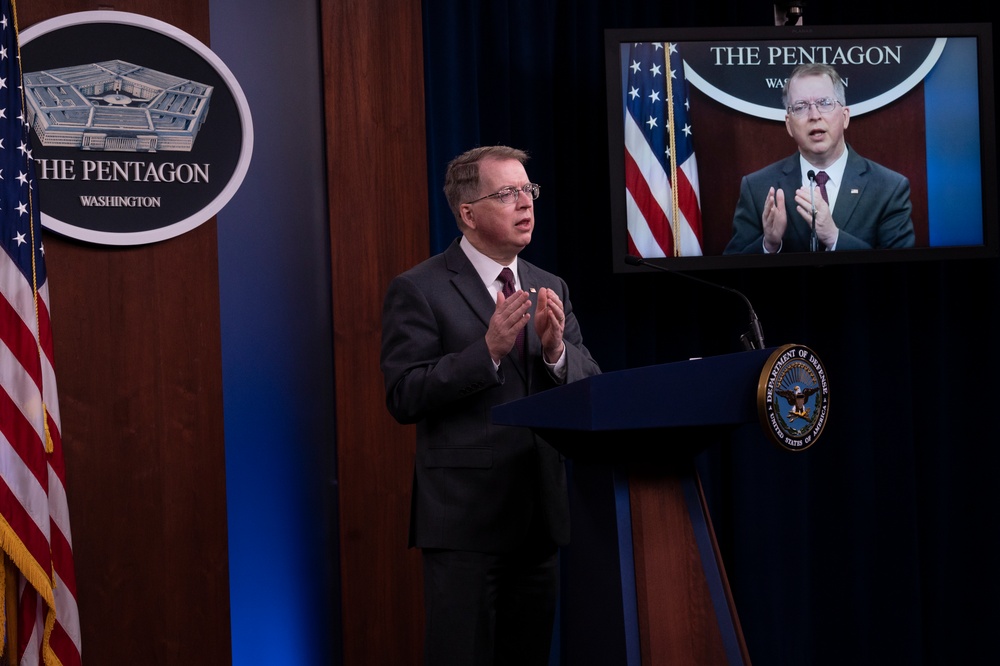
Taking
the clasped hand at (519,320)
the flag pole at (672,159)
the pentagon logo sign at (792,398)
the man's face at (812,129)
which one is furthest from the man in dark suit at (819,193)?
the pentagon logo sign at (792,398)

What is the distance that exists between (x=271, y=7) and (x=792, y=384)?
2258 mm

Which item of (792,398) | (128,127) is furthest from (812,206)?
(128,127)

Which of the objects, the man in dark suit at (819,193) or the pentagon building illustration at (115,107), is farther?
the man in dark suit at (819,193)

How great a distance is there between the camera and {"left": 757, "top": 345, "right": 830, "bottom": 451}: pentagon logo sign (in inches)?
68.7

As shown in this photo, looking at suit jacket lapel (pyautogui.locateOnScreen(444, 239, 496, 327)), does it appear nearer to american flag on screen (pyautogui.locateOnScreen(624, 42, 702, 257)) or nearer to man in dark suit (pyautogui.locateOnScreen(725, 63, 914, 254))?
american flag on screen (pyautogui.locateOnScreen(624, 42, 702, 257))

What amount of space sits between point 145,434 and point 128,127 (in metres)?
0.94

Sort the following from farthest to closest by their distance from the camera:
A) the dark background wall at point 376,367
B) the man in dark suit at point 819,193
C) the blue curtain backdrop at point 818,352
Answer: the blue curtain backdrop at point 818,352 < the man in dark suit at point 819,193 < the dark background wall at point 376,367

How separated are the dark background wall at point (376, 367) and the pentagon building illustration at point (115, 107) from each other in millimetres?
194

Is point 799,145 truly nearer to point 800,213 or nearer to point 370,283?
point 800,213

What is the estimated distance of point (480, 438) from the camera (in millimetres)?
2359

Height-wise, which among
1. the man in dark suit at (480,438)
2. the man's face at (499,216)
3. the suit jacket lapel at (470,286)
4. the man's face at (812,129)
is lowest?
the man in dark suit at (480,438)

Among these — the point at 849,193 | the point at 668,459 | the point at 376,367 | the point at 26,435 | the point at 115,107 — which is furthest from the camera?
the point at 849,193

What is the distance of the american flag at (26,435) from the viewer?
246 cm

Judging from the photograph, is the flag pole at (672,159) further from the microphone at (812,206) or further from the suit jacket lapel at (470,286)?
the suit jacket lapel at (470,286)
